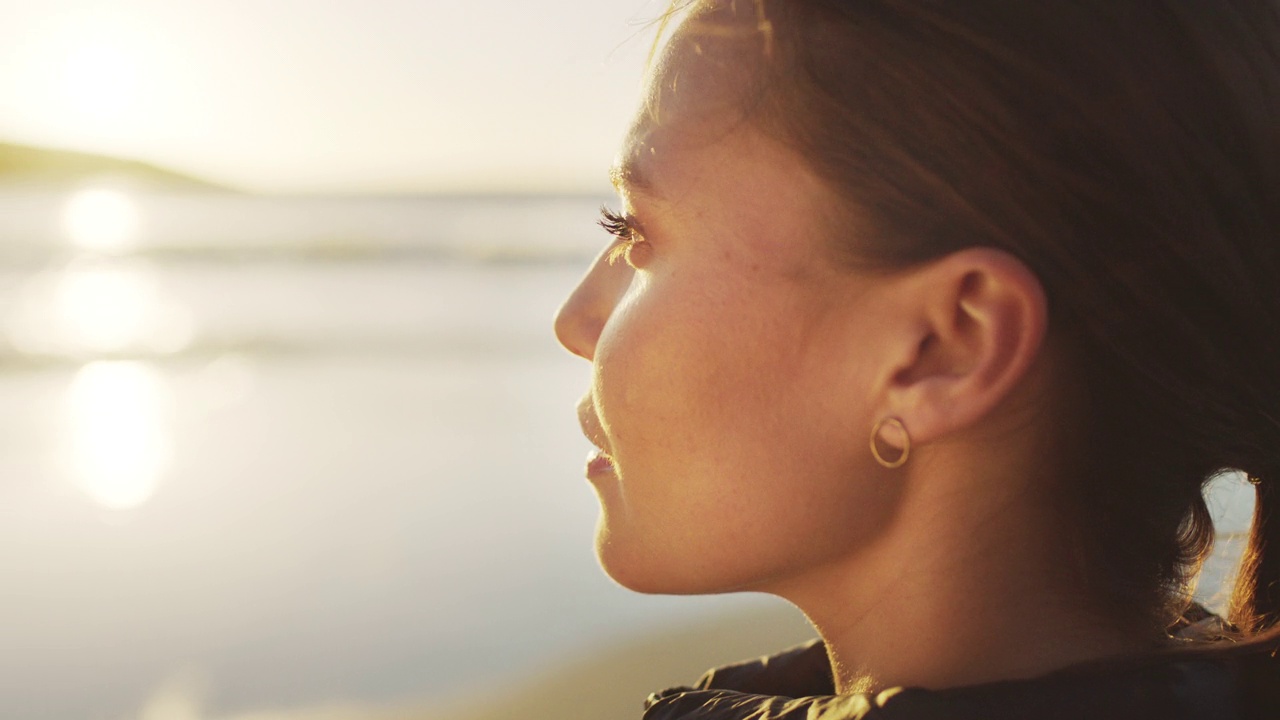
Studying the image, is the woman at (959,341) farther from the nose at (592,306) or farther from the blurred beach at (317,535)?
the blurred beach at (317,535)

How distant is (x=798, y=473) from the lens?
1436 mm

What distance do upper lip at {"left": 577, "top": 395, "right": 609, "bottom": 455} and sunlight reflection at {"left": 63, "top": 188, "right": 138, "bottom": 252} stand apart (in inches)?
657

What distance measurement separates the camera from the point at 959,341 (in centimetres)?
134

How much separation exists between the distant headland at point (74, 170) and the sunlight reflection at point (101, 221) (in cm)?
402

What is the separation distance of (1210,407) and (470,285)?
12.1m

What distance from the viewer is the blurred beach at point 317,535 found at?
3340 mm

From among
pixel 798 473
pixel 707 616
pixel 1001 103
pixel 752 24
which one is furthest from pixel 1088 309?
pixel 707 616

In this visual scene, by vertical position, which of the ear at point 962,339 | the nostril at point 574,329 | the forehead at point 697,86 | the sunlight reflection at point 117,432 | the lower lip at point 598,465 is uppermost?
the sunlight reflection at point 117,432

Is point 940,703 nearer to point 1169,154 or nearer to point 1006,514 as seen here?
point 1006,514

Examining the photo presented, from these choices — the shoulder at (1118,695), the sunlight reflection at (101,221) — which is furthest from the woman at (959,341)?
the sunlight reflection at (101,221)

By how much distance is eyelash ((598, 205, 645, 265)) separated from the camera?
5.15 ft

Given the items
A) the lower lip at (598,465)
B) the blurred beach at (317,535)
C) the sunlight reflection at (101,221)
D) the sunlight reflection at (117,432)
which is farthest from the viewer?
the sunlight reflection at (101,221)

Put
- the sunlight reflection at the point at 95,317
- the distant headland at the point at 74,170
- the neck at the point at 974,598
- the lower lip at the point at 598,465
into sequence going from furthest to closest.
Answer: the distant headland at the point at 74,170 → the sunlight reflection at the point at 95,317 → the lower lip at the point at 598,465 → the neck at the point at 974,598

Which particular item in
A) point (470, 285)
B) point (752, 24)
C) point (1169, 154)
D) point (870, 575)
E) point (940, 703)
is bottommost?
point (940, 703)
